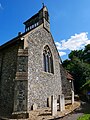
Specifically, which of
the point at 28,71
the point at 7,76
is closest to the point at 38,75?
the point at 28,71

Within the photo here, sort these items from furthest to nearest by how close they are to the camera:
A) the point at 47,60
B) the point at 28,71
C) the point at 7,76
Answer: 1. the point at 47,60
2. the point at 7,76
3. the point at 28,71

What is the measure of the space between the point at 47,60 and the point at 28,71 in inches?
166

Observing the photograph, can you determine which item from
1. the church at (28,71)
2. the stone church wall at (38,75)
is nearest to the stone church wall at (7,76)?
the church at (28,71)

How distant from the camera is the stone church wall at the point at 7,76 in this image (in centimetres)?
1173

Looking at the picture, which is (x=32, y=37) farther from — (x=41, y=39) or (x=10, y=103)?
(x=10, y=103)

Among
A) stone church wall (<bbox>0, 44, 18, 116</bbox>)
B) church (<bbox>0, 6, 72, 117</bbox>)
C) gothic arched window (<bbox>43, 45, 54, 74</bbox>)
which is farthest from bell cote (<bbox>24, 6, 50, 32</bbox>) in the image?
stone church wall (<bbox>0, 44, 18, 116</bbox>)

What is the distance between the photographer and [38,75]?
12695 millimetres

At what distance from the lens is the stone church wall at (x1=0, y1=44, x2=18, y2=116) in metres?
11.7

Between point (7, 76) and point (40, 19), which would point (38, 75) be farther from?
point (40, 19)

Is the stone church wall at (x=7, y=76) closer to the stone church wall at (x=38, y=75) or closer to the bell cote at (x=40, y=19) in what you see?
the stone church wall at (x=38, y=75)

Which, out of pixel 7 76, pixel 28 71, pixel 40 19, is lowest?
pixel 7 76

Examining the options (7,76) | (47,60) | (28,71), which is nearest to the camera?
(28,71)

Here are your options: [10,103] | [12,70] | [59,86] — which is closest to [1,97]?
[10,103]

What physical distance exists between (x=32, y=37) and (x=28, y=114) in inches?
269
